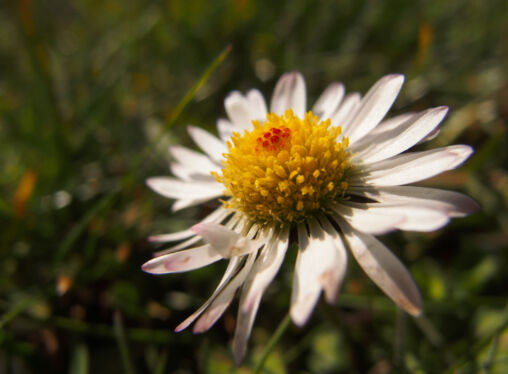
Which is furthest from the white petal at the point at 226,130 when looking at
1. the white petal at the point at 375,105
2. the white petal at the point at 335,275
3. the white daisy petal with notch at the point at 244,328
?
the white daisy petal with notch at the point at 244,328

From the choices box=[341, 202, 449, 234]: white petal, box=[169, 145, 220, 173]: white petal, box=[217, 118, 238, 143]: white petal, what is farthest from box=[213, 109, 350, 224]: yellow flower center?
box=[217, 118, 238, 143]: white petal

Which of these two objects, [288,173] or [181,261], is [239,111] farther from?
[181,261]

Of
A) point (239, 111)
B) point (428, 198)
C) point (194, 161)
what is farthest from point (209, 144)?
point (428, 198)

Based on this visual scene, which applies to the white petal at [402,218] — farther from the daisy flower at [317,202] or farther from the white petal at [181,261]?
the white petal at [181,261]

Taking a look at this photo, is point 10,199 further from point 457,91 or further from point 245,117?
point 457,91

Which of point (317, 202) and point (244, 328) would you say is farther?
point (317, 202)

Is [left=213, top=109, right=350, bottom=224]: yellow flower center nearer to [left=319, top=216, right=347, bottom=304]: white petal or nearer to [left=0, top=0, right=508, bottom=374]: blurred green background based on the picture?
[left=319, top=216, right=347, bottom=304]: white petal
